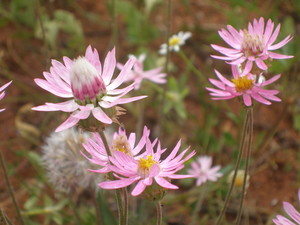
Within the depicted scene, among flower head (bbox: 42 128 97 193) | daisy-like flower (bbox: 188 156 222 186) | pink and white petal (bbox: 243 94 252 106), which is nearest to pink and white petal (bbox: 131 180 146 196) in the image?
pink and white petal (bbox: 243 94 252 106)

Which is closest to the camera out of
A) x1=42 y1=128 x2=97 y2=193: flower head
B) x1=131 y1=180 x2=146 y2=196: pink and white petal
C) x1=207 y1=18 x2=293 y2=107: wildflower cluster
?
x1=131 y1=180 x2=146 y2=196: pink and white petal

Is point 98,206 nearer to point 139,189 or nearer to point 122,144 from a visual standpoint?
point 122,144

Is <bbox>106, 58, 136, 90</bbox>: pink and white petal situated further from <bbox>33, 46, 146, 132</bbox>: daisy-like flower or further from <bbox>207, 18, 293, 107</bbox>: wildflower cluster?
<bbox>207, 18, 293, 107</bbox>: wildflower cluster

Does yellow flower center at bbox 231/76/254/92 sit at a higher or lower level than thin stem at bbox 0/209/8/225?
higher

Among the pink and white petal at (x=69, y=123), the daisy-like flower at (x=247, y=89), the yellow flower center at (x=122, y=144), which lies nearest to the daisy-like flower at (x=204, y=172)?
the daisy-like flower at (x=247, y=89)

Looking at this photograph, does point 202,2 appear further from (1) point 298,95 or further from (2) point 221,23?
(1) point 298,95

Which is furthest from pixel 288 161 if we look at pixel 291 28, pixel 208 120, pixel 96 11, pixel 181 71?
pixel 96 11
